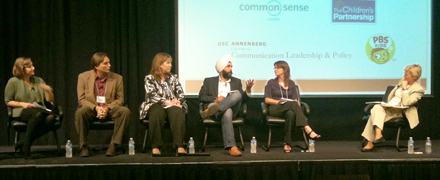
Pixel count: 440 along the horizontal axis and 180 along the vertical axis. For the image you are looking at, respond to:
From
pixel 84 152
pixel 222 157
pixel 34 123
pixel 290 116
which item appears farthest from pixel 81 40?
pixel 290 116

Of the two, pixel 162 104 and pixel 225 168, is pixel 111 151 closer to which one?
pixel 162 104

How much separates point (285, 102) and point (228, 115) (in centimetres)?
67

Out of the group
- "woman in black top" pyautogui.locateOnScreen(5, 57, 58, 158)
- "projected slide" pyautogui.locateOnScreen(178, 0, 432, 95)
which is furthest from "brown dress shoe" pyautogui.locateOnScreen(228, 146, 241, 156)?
"woman in black top" pyautogui.locateOnScreen(5, 57, 58, 158)

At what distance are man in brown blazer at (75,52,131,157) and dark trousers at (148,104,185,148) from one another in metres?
0.27

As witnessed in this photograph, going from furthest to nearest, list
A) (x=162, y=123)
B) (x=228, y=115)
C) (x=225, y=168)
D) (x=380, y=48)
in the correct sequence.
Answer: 1. (x=380, y=48)
2. (x=228, y=115)
3. (x=162, y=123)
4. (x=225, y=168)

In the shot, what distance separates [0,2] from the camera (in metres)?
5.03

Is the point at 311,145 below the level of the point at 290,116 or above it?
below

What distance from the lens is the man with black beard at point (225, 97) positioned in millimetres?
4301

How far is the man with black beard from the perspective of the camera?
4.30 m

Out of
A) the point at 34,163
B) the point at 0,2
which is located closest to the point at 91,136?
the point at 34,163

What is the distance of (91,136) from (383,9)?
408 cm

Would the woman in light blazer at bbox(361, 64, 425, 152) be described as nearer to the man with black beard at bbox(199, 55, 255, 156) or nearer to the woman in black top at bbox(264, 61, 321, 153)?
the woman in black top at bbox(264, 61, 321, 153)

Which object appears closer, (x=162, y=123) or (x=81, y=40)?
(x=162, y=123)

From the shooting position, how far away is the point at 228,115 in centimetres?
434
